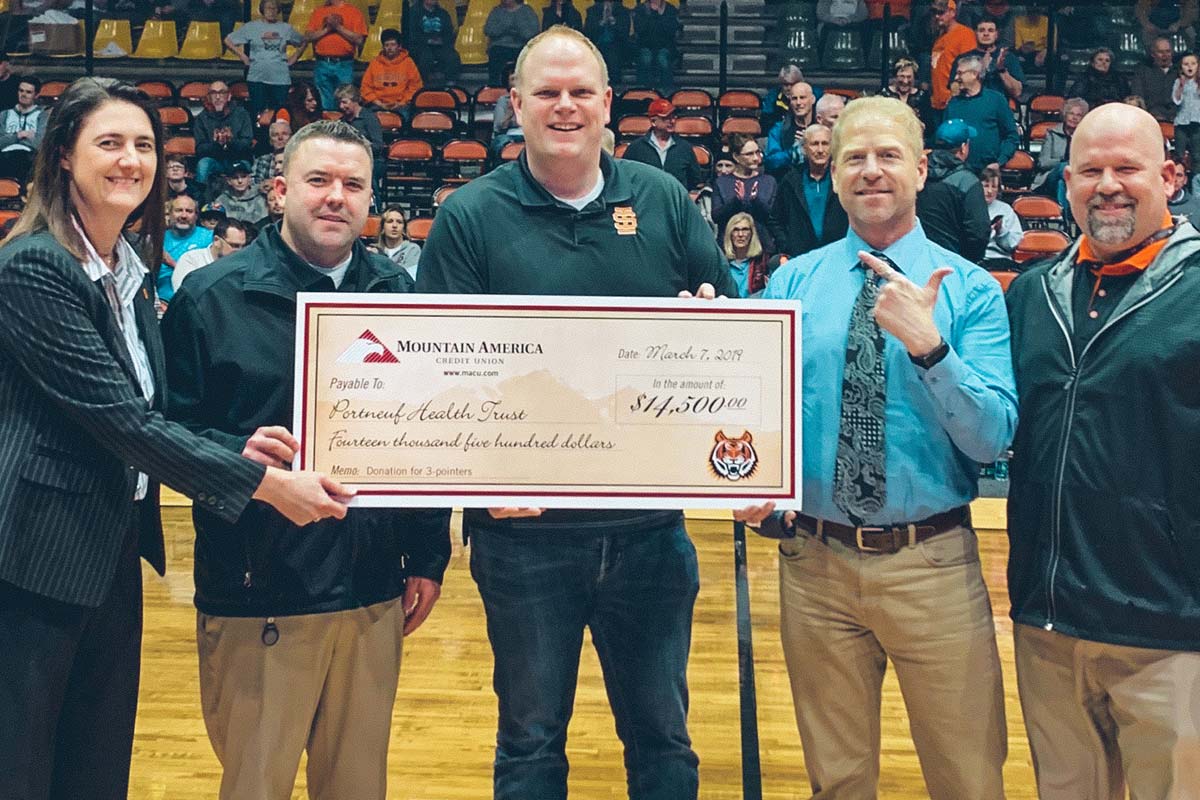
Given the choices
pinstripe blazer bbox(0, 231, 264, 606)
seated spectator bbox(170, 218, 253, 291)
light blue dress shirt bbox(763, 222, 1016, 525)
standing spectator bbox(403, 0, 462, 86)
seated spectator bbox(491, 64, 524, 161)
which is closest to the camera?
pinstripe blazer bbox(0, 231, 264, 606)

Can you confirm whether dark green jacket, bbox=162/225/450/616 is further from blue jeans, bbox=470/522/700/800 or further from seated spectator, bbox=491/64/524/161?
seated spectator, bbox=491/64/524/161

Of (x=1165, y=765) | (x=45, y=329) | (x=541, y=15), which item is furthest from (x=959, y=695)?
(x=541, y=15)

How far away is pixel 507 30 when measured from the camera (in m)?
11.5

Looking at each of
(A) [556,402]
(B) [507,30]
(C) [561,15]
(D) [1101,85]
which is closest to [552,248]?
(A) [556,402]

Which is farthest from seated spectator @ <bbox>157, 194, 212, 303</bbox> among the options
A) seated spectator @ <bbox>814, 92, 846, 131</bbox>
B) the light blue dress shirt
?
the light blue dress shirt

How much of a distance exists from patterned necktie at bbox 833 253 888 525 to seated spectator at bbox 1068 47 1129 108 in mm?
8012

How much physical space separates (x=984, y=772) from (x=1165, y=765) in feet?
1.09

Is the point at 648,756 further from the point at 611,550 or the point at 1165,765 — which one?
the point at 1165,765

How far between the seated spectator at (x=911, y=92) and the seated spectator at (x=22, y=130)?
693cm

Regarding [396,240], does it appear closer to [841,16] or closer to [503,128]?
[503,128]

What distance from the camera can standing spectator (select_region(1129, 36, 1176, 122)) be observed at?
10.1 meters

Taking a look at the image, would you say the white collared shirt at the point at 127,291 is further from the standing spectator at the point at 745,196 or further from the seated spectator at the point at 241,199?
the seated spectator at the point at 241,199

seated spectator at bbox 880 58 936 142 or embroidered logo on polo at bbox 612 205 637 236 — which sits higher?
seated spectator at bbox 880 58 936 142

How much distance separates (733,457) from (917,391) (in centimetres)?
39
